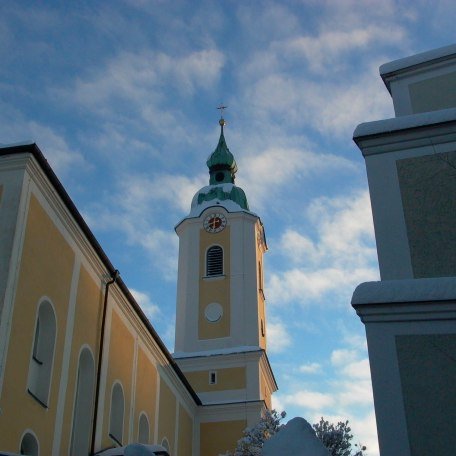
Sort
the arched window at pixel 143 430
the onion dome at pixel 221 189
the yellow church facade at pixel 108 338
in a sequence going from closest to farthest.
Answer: the yellow church facade at pixel 108 338 < the arched window at pixel 143 430 < the onion dome at pixel 221 189

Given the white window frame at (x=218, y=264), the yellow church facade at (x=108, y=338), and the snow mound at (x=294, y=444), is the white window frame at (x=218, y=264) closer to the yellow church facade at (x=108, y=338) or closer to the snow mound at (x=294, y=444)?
the yellow church facade at (x=108, y=338)

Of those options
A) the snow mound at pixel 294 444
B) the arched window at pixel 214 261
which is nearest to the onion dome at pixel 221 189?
the arched window at pixel 214 261

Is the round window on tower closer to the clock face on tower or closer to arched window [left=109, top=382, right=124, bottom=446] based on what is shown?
the clock face on tower

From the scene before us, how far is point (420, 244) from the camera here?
6703 millimetres

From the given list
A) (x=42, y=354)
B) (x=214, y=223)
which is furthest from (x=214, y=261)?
Result: (x=42, y=354)

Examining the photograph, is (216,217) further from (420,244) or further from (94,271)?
(420,244)

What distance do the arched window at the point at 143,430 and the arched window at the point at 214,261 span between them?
9.27m

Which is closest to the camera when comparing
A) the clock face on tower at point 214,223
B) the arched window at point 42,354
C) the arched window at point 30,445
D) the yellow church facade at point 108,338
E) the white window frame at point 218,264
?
the arched window at point 30,445

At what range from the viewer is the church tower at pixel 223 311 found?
24219mm

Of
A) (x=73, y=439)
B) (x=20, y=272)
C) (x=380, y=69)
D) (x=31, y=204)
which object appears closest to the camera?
(x=380, y=69)

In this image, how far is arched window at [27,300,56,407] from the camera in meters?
12.3

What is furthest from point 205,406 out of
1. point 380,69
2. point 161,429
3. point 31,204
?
point 380,69

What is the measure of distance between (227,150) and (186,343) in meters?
12.0

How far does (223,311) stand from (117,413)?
33.0 feet
